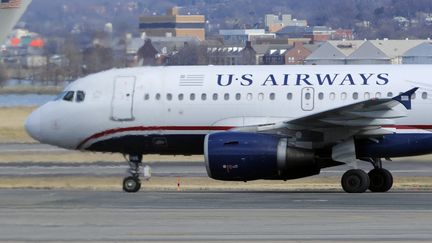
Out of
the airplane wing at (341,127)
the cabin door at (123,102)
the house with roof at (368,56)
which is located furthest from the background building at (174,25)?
the airplane wing at (341,127)

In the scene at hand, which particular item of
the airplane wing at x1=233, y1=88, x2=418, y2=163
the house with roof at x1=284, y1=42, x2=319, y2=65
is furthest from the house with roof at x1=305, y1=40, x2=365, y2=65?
the airplane wing at x1=233, y1=88, x2=418, y2=163

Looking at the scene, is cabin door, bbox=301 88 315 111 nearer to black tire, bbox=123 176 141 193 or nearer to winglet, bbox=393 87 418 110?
winglet, bbox=393 87 418 110

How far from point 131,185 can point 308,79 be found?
4777 mm

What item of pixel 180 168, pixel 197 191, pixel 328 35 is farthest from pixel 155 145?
pixel 328 35

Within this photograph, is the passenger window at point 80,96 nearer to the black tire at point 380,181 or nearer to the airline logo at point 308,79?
the airline logo at point 308,79

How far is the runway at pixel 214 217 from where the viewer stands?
68.2ft

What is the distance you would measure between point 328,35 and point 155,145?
83745mm

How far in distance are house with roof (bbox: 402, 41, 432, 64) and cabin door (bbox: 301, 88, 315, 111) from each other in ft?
143

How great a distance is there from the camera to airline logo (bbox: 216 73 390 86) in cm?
3034

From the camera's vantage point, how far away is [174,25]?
8812 cm

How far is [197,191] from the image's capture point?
3125cm

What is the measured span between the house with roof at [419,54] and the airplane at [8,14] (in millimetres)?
47975

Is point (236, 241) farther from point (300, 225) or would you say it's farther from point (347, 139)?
point (347, 139)

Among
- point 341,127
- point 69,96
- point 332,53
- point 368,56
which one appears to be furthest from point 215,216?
point 332,53
